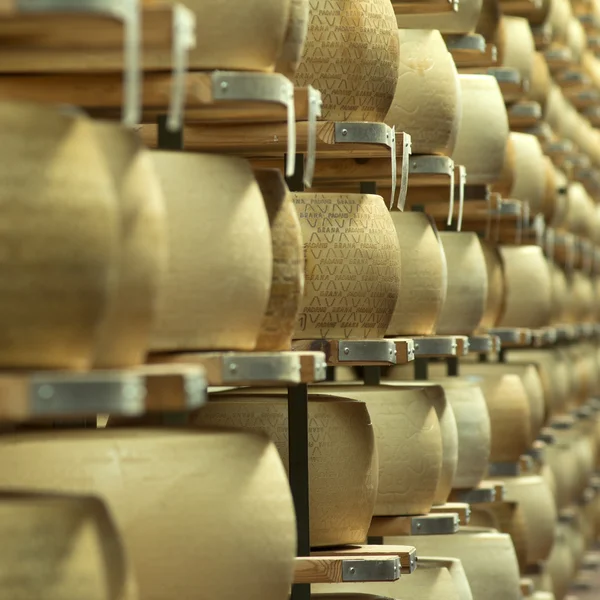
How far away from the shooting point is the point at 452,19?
576 centimetres

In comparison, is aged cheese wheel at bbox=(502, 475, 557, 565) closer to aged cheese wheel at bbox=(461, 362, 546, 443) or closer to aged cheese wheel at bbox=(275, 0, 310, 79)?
aged cheese wheel at bbox=(461, 362, 546, 443)

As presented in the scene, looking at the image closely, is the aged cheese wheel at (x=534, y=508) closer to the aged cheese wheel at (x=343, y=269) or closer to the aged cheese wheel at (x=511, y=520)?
the aged cheese wheel at (x=511, y=520)

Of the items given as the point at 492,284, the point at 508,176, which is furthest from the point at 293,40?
the point at 508,176

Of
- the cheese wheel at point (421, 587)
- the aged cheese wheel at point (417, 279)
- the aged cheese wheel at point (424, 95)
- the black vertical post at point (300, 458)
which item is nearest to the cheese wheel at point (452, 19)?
the aged cheese wheel at point (424, 95)

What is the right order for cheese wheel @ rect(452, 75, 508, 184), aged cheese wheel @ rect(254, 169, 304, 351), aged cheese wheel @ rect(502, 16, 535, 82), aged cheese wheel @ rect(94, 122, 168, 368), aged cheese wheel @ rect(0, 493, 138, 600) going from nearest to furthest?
aged cheese wheel @ rect(0, 493, 138, 600)
aged cheese wheel @ rect(94, 122, 168, 368)
aged cheese wheel @ rect(254, 169, 304, 351)
cheese wheel @ rect(452, 75, 508, 184)
aged cheese wheel @ rect(502, 16, 535, 82)

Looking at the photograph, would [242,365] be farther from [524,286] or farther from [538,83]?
[538,83]

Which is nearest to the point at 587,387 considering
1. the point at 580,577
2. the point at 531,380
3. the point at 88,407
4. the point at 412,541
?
the point at 580,577

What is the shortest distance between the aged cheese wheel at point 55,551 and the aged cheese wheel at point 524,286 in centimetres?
467

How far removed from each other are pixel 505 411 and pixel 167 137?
3441mm

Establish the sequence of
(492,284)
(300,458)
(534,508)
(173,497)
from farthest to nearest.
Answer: (534,508) → (492,284) → (300,458) → (173,497)

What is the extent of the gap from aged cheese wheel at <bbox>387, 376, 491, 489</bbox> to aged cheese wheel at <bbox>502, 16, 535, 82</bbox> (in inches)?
74.2

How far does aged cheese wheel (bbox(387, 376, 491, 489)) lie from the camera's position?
19.1 feet

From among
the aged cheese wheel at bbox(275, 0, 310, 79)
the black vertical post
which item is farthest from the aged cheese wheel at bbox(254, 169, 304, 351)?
the black vertical post

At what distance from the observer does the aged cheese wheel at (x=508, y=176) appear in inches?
269
